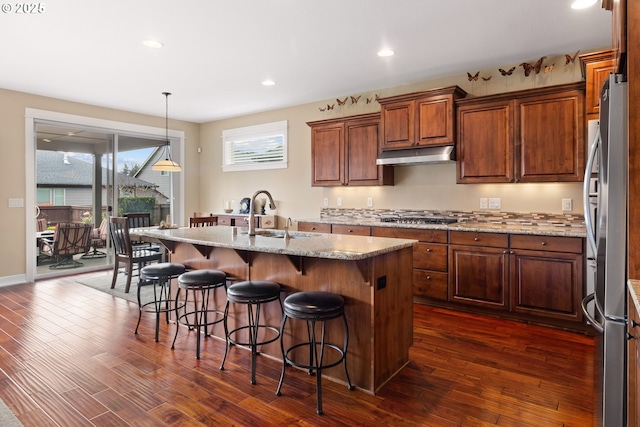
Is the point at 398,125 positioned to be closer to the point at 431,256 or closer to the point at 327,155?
the point at 327,155

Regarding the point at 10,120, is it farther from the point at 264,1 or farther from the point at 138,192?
the point at 264,1

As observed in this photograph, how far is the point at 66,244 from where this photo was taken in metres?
5.82

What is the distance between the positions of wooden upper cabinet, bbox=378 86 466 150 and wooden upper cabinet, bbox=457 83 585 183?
136mm

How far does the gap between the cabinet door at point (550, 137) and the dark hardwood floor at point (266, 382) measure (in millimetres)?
1490

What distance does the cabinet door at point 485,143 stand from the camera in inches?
154

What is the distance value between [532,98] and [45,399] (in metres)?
4.60

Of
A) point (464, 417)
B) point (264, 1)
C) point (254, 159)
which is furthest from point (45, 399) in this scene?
point (254, 159)

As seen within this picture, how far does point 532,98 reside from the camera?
3744mm

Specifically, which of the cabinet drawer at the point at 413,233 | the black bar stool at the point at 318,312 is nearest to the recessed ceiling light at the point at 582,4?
the cabinet drawer at the point at 413,233

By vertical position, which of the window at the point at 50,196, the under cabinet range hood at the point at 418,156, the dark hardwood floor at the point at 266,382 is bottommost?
the dark hardwood floor at the point at 266,382

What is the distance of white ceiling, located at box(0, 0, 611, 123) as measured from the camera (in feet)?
9.93

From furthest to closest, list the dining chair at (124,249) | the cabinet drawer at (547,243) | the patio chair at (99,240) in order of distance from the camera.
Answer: the patio chair at (99,240)
the dining chair at (124,249)
the cabinet drawer at (547,243)

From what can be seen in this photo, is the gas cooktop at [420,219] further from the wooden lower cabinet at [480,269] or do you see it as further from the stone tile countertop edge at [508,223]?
the wooden lower cabinet at [480,269]

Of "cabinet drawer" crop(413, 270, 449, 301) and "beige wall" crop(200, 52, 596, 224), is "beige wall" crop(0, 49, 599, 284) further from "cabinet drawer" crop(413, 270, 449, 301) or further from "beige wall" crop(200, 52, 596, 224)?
"cabinet drawer" crop(413, 270, 449, 301)
